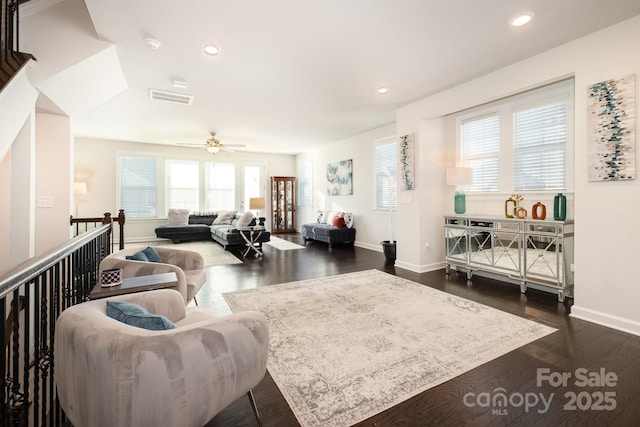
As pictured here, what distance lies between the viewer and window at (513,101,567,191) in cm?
385

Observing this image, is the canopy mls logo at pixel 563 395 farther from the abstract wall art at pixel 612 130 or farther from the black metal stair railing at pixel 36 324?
the black metal stair railing at pixel 36 324

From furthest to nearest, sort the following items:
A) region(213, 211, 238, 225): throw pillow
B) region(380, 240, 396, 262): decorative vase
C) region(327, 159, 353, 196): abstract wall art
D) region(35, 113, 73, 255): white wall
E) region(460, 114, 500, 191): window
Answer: region(213, 211, 238, 225): throw pillow, region(327, 159, 353, 196): abstract wall art, region(380, 240, 396, 262): decorative vase, region(460, 114, 500, 191): window, region(35, 113, 73, 255): white wall

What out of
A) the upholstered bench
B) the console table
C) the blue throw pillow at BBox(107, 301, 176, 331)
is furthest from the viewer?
the upholstered bench

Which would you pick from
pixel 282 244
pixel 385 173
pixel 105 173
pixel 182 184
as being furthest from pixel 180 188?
pixel 385 173

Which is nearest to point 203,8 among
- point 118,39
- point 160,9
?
point 160,9

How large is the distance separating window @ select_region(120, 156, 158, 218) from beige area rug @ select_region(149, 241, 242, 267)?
1.16 m

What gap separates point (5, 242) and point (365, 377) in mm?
4516

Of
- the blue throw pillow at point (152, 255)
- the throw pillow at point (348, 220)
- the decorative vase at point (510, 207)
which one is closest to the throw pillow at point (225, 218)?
the throw pillow at point (348, 220)

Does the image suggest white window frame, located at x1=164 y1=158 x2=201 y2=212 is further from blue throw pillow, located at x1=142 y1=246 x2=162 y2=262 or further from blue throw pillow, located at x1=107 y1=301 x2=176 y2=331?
blue throw pillow, located at x1=107 y1=301 x2=176 y2=331

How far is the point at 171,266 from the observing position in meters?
2.49

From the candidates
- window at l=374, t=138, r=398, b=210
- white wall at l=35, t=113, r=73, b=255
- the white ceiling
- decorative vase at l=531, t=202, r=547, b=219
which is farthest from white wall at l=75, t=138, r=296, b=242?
decorative vase at l=531, t=202, r=547, b=219

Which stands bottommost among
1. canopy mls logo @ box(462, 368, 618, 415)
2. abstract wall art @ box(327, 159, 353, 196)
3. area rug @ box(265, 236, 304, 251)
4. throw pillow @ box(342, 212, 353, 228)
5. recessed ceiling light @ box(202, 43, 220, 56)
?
canopy mls logo @ box(462, 368, 618, 415)

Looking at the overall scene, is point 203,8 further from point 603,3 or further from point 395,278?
point 395,278

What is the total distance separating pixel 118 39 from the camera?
2982 mm
